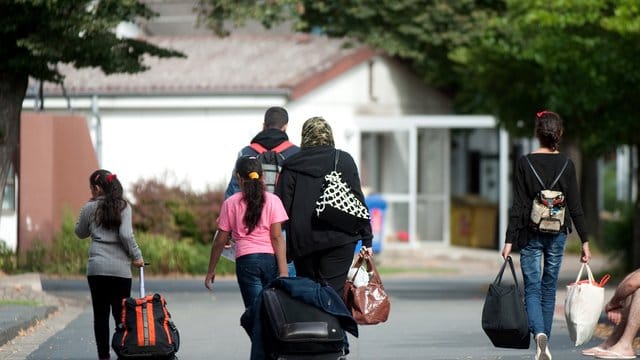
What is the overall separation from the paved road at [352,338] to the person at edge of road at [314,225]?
2482 mm

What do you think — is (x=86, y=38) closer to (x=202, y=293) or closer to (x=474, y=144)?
(x=202, y=293)

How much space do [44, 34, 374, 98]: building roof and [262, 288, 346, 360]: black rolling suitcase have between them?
2138cm

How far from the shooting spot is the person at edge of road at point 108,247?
11836 millimetres

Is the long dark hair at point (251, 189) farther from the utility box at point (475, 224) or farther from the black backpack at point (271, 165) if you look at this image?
the utility box at point (475, 224)

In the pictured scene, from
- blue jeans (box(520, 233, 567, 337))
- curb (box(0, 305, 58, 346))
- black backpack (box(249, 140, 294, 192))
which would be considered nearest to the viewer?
black backpack (box(249, 140, 294, 192))

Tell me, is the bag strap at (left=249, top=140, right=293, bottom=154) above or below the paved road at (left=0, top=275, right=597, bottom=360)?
above

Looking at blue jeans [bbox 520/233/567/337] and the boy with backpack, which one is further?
blue jeans [bbox 520/233/567/337]

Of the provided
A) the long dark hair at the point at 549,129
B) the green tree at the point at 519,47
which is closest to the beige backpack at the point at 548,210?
the long dark hair at the point at 549,129

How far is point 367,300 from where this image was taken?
35.3ft

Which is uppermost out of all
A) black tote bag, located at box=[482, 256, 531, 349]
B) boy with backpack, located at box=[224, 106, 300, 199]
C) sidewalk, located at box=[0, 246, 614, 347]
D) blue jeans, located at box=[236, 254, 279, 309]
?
boy with backpack, located at box=[224, 106, 300, 199]

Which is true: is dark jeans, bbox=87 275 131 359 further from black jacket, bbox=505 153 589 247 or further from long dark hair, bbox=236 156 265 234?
black jacket, bbox=505 153 589 247

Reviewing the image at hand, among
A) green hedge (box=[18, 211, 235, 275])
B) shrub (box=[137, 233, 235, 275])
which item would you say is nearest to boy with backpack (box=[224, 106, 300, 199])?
green hedge (box=[18, 211, 235, 275])

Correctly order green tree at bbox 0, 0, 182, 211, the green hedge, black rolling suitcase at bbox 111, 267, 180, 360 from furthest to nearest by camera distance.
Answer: the green hedge
green tree at bbox 0, 0, 182, 211
black rolling suitcase at bbox 111, 267, 180, 360

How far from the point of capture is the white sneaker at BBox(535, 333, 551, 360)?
11.4 meters
